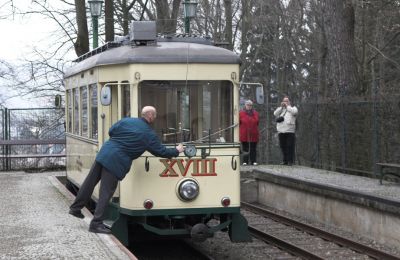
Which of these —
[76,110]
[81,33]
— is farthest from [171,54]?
[81,33]

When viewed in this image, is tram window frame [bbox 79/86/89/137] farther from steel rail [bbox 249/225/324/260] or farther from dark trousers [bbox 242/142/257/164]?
dark trousers [bbox 242/142/257/164]

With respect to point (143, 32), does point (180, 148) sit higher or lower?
lower

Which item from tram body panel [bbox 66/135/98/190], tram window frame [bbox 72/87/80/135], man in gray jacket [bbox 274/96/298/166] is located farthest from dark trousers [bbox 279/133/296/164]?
tram window frame [bbox 72/87/80/135]

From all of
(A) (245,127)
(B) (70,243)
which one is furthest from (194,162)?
(A) (245,127)

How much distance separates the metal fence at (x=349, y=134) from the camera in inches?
598

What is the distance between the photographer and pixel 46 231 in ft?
31.7

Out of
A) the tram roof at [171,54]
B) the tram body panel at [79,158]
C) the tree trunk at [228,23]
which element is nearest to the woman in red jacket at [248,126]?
the tram body panel at [79,158]

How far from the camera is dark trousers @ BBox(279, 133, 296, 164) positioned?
1797 cm

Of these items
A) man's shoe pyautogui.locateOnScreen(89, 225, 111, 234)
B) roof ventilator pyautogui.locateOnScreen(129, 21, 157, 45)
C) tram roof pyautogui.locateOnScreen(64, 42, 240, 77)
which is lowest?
man's shoe pyautogui.locateOnScreen(89, 225, 111, 234)

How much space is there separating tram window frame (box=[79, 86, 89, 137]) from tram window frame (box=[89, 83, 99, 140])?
425mm

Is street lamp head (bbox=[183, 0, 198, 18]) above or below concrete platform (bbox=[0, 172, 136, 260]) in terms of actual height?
above

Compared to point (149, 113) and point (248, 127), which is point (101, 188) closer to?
point (149, 113)

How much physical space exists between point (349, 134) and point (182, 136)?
8524 millimetres

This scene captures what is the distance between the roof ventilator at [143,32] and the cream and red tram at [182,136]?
0.03 meters
